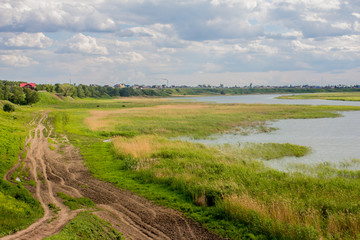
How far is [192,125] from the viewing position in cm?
5694

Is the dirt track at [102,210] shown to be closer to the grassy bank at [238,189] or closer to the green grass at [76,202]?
the green grass at [76,202]

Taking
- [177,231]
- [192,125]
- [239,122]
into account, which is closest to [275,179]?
[177,231]

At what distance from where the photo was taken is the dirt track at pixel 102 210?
44.7 feet

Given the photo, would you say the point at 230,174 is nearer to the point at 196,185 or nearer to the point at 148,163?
the point at 196,185

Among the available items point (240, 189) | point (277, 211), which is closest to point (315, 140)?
point (240, 189)

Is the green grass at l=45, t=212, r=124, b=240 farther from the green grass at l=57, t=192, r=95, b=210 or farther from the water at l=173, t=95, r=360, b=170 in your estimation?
the water at l=173, t=95, r=360, b=170

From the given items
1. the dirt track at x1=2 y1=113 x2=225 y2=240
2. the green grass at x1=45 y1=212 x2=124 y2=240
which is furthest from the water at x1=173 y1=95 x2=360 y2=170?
the green grass at x1=45 y1=212 x2=124 y2=240

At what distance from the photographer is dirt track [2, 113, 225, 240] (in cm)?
1362

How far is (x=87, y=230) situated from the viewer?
12922 mm

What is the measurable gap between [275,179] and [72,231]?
562 inches

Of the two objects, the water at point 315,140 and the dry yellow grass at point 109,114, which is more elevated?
the dry yellow grass at point 109,114

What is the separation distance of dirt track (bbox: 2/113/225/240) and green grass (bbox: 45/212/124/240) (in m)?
0.47

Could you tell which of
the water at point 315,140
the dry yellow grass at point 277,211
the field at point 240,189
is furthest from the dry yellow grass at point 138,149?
the dry yellow grass at point 277,211

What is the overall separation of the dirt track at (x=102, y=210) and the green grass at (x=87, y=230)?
0.47m
